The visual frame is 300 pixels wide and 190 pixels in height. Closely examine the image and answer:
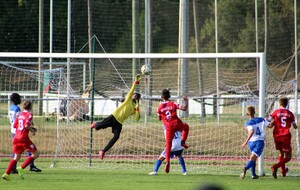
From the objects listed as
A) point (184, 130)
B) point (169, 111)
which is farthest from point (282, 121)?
point (169, 111)

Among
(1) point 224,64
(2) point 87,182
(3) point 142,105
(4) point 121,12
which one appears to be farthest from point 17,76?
(1) point 224,64

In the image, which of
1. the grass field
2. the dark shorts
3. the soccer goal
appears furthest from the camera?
the soccer goal

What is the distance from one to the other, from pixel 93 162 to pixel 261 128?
5683 mm

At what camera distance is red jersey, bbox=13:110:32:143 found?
1552 centimetres

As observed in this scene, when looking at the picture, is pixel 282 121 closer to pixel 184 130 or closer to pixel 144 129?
pixel 184 130

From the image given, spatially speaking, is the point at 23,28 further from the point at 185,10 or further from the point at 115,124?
the point at 115,124

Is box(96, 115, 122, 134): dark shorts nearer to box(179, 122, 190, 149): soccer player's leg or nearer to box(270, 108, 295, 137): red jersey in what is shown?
box(179, 122, 190, 149): soccer player's leg

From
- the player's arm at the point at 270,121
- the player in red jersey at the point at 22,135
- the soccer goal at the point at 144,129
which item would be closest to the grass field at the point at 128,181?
the player in red jersey at the point at 22,135

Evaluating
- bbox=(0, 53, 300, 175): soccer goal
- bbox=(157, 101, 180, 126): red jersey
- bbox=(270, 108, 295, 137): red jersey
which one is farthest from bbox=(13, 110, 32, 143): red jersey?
bbox=(270, 108, 295, 137): red jersey

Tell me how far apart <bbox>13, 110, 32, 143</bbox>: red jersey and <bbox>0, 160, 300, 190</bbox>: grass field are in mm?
865

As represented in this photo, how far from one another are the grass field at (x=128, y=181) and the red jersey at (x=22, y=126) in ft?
2.84

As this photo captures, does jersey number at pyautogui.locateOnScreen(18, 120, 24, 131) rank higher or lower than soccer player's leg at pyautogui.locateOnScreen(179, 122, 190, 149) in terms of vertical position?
higher

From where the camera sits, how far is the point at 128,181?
15.6 m

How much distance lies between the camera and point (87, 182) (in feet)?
50.5
